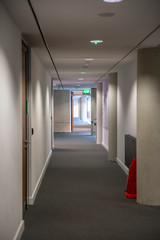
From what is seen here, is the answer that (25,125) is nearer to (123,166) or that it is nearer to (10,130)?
(10,130)

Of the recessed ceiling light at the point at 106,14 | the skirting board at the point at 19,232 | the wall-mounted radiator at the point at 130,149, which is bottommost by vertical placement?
the skirting board at the point at 19,232

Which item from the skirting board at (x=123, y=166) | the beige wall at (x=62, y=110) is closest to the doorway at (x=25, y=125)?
the skirting board at (x=123, y=166)

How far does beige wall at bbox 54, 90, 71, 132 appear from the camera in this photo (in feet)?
71.4

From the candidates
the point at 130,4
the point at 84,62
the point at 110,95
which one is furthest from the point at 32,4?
the point at 110,95

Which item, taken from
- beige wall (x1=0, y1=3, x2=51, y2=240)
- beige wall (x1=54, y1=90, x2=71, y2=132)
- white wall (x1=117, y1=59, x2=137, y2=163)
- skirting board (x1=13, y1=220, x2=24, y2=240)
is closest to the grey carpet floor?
skirting board (x1=13, y1=220, x2=24, y2=240)

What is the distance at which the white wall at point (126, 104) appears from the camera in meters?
7.70

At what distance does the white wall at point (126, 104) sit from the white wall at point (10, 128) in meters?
3.70

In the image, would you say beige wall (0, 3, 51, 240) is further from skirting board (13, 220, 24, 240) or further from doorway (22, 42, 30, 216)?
doorway (22, 42, 30, 216)

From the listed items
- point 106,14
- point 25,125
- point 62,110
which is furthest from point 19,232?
point 62,110

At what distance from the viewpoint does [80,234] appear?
15.2 feet

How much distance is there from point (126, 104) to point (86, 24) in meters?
4.71

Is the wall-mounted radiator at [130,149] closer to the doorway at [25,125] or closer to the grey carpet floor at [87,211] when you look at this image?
the grey carpet floor at [87,211]

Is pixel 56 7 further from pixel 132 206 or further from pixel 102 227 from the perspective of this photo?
pixel 132 206

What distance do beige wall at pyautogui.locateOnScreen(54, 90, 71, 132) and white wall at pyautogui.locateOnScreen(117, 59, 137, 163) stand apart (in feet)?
39.2
